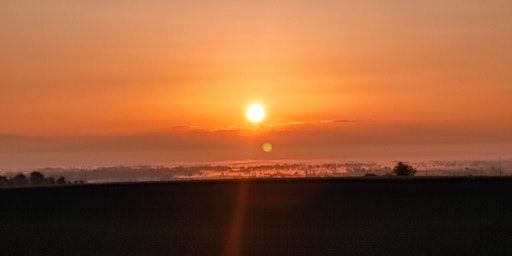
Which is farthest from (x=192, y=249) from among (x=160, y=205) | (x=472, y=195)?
(x=472, y=195)

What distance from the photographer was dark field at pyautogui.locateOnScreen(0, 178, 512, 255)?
2405cm

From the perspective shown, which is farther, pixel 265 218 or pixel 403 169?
pixel 403 169

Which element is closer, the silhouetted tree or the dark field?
the dark field

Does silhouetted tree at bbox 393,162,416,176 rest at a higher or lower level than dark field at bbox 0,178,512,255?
higher

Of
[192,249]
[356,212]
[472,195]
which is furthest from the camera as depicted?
[472,195]

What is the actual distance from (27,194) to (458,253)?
26.4 meters

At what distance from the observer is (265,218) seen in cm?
3183

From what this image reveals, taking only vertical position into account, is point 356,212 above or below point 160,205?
below

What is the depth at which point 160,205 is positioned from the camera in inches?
1505

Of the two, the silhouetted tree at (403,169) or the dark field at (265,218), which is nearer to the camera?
the dark field at (265,218)

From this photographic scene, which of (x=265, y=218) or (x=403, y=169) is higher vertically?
(x=403, y=169)

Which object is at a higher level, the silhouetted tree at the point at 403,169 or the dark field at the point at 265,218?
the silhouetted tree at the point at 403,169

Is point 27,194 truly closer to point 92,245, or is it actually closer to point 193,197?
point 193,197

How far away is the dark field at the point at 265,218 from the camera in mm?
24047
